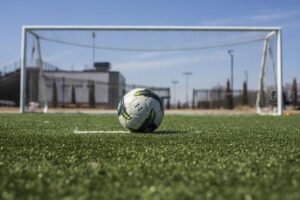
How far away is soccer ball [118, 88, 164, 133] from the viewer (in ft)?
22.0

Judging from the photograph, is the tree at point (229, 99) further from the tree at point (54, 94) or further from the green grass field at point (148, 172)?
the green grass field at point (148, 172)

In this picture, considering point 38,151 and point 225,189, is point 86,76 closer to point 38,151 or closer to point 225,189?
point 38,151

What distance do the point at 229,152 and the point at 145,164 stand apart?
1.16m

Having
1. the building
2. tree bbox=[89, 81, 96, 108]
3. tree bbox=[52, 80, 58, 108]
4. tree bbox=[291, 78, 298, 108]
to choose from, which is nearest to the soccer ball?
the building

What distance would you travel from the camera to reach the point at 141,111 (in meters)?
6.68

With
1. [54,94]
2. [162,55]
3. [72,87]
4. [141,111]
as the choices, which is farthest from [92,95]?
[141,111]

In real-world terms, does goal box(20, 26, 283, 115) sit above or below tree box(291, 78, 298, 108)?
above

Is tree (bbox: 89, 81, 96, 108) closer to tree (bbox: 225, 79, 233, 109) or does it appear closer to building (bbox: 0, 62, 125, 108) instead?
building (bbox: 0, 62, 125, 108)

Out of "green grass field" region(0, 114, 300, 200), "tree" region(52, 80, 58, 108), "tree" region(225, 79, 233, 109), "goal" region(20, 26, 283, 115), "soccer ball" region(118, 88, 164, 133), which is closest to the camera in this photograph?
"green grass field" region(0, 114, 300, 200)

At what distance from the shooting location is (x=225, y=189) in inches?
93.6

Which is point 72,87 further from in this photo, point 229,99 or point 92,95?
point 229,99

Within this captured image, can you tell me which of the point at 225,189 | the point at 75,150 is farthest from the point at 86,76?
the point at 225,189

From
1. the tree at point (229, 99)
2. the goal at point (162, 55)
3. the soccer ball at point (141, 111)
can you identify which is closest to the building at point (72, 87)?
the goal at point (162, 55)

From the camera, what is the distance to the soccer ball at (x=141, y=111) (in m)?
6.70
